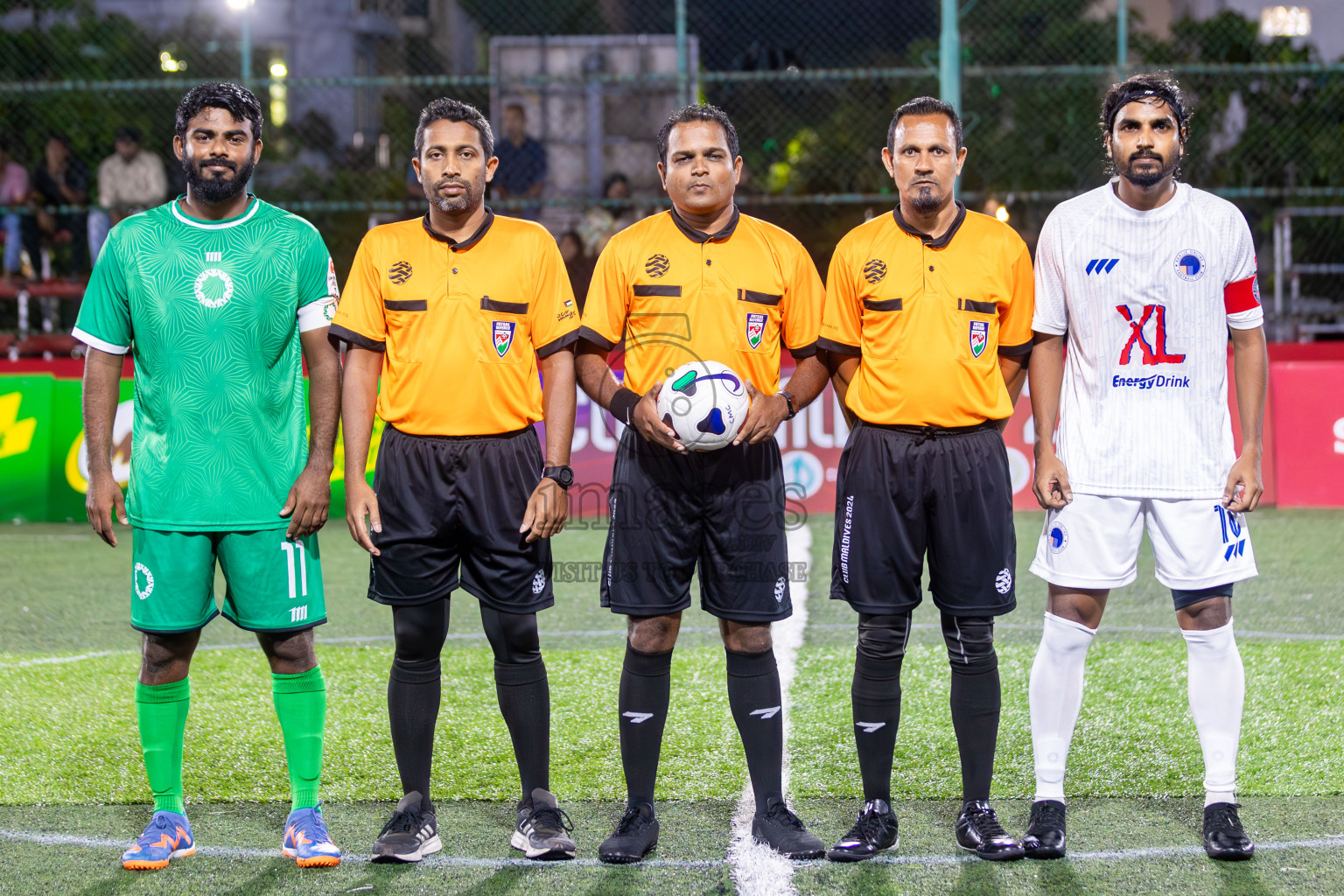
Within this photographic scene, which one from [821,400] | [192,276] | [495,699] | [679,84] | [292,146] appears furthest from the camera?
[292,146]

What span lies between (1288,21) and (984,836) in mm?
13922

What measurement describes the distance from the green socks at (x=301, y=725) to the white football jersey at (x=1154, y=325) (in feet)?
7.80

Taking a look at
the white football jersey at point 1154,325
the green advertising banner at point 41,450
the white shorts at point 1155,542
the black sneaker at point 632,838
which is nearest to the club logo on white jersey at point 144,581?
the black sneaker at point 632,838

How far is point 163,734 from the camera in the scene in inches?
151

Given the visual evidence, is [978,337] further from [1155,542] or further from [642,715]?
[642,715]

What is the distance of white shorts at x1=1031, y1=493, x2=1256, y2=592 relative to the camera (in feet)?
12.4

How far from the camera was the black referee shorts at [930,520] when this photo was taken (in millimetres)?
3736

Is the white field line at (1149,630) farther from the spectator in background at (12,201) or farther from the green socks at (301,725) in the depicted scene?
the spectator in background at (12,201)

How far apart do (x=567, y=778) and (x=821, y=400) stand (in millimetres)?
5933

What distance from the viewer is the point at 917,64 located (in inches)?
575

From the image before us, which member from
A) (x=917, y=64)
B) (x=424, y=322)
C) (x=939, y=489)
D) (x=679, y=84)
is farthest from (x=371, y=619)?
(x=917, y=64)

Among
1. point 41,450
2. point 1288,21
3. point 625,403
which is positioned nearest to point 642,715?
point 625,403

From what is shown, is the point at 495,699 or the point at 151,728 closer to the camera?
the point at 151,728

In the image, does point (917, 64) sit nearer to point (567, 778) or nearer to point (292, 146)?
point (292, 146)
